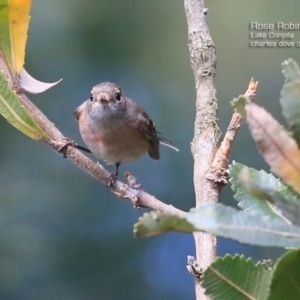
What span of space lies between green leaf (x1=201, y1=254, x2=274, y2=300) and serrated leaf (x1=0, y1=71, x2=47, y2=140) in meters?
0.42

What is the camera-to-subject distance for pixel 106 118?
1.48 m

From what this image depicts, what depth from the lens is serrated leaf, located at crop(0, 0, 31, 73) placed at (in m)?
0.86

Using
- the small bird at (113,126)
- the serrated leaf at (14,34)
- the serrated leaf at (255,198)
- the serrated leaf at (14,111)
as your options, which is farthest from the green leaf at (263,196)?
the small bird at (113,126)

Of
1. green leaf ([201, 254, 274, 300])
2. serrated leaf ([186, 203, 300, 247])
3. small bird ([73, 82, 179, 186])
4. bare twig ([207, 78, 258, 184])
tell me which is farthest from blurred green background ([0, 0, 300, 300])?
serrated leaf ([186, 203, 300, 247])

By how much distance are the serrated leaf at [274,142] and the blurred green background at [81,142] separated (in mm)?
1821

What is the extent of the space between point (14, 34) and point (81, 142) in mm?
1383

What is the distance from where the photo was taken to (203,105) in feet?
3.23

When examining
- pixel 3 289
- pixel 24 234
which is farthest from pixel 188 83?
pixel 3 289

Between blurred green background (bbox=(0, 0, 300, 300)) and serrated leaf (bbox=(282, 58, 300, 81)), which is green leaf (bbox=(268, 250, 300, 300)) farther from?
blurred green background (bbox=(0, 0, 300, 300))

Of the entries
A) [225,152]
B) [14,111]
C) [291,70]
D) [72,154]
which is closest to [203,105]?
[225,152]

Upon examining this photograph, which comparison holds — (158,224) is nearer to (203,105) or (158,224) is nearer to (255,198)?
(255,198)

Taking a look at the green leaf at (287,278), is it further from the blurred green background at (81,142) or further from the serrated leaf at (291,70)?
the blurred green background at (81,142)

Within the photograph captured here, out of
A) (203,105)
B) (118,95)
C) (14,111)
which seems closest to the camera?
(14,111)

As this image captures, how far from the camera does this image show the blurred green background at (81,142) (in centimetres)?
223
